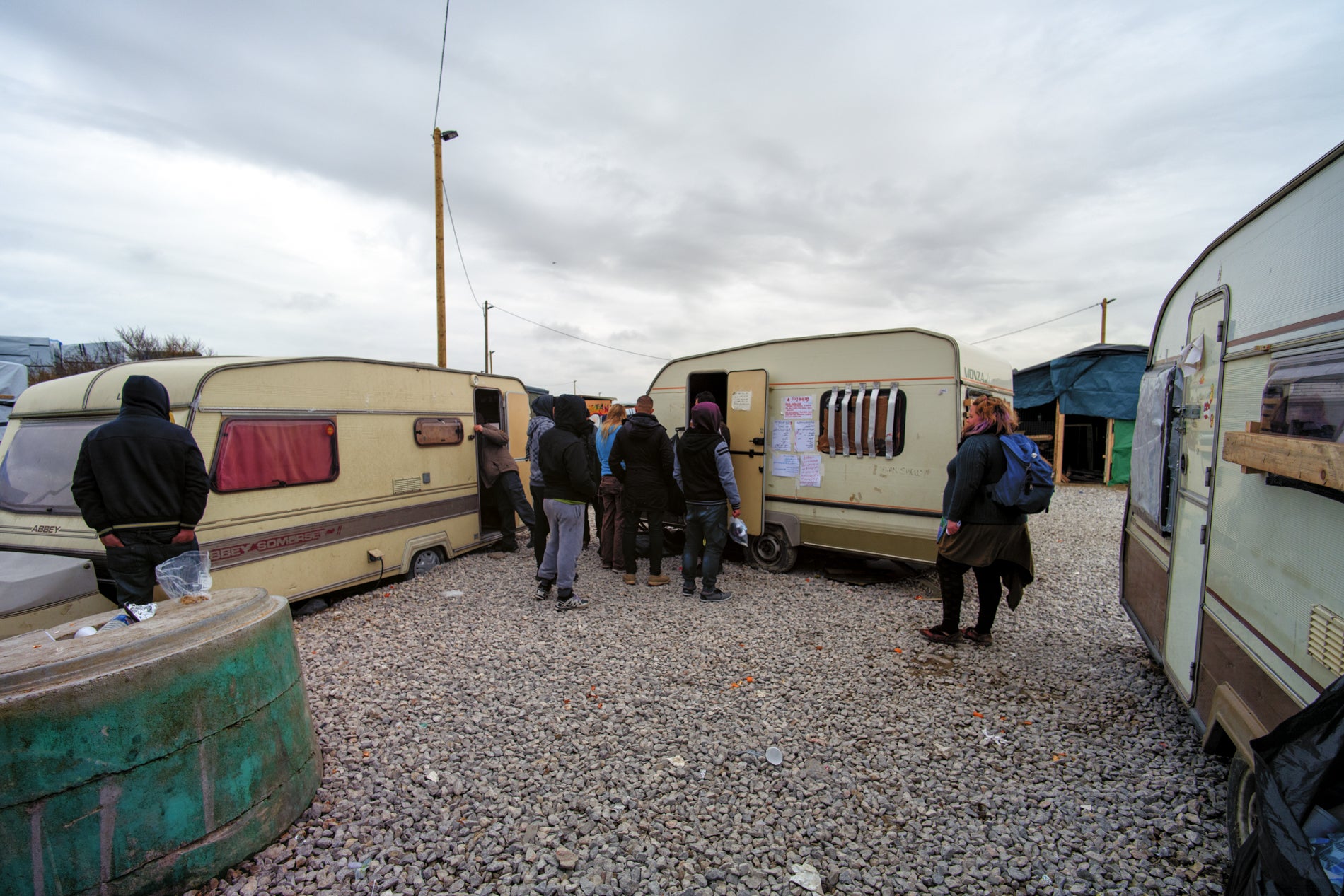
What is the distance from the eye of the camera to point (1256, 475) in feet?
7.72

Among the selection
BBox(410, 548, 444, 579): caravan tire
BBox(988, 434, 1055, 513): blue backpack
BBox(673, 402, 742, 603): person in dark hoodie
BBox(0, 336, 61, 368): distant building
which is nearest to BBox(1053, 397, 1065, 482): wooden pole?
BBox(673, 402, 742, 603): person in dark hoodie

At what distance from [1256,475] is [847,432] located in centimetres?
405

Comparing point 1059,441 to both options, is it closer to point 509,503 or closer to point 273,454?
point 509,503

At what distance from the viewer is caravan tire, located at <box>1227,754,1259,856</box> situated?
2289mm

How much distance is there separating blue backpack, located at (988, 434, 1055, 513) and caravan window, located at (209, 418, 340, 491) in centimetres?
599

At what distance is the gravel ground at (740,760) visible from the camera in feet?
7.95

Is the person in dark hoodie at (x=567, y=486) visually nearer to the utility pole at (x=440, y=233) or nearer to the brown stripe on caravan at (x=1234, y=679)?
the brown stripe on caravan at (x=1234, y=679)

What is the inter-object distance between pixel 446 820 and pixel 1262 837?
3.02 m

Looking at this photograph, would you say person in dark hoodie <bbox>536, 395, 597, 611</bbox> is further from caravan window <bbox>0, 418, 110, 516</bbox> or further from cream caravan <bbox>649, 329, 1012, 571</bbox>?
caravan window <bbox>0, 418, 110, 516</bbox>

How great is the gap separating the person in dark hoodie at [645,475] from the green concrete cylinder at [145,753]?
12.6 ft

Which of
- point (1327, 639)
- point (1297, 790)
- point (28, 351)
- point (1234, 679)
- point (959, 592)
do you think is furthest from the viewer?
point (28, 351)

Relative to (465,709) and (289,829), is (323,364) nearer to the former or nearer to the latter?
(465,709)

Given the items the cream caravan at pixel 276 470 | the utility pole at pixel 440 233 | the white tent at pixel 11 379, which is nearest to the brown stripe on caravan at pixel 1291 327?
the cream caravan at pixel 276 470

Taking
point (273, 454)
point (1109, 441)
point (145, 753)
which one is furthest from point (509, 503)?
point (1109, 441)
